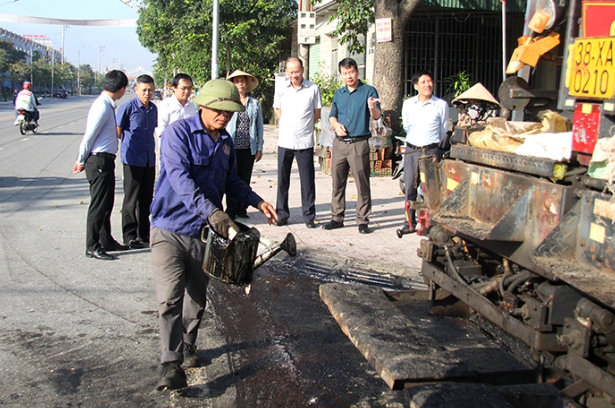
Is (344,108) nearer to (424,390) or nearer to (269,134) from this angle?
(424,390)

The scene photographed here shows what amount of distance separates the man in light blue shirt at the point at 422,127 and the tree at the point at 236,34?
714 inches

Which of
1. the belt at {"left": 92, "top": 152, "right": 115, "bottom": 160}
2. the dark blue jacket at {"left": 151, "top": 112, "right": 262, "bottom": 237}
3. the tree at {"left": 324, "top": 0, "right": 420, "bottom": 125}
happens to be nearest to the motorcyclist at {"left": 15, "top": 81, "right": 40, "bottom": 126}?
the tree at {"left": 324, "top": 0, "right": 420, "bottom": 125}

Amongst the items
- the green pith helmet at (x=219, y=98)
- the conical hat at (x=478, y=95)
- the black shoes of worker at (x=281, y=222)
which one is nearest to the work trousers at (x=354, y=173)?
the black shoes of worker at (x=281, y=222)

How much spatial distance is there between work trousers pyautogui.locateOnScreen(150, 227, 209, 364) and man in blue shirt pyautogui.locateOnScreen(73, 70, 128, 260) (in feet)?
10.0

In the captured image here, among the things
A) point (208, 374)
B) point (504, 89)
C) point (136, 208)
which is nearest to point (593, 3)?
point (504, 89)

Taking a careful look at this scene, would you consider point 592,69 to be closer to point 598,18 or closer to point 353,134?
point 598,18

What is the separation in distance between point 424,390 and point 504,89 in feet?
7.67

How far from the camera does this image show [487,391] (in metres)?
3.35

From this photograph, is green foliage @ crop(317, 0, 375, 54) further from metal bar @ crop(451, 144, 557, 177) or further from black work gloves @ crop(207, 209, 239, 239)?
black work gloves @ crop(207, 209, 239, 239)

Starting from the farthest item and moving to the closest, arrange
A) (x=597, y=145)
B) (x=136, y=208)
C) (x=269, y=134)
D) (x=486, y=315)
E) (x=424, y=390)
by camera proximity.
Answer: (x=269, y=134)
(x=136, y=208)
(x=486, y=315)
(x=424, y=390)
(x=597, y=145)

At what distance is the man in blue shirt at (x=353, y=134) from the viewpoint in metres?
8.17

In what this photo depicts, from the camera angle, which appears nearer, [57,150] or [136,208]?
[136,208]

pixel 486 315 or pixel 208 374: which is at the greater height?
pixel 486 315

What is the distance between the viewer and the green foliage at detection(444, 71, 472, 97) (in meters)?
15.4
